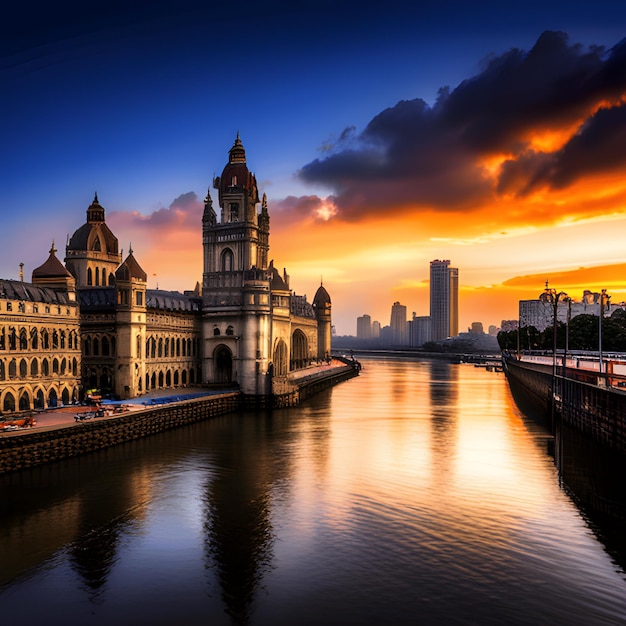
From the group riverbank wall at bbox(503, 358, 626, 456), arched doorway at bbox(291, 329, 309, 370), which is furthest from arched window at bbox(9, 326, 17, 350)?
arched doorway at bbox(291, 329, 309, 370)

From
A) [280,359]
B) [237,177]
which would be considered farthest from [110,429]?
[237,177]

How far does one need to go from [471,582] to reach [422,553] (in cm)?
368

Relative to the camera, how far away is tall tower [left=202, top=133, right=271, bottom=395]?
288 feet

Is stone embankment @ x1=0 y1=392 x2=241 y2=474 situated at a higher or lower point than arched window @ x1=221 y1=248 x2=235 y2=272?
lower

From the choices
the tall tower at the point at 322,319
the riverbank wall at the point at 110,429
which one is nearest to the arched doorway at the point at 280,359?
the riverbank wall at the point at 110,429

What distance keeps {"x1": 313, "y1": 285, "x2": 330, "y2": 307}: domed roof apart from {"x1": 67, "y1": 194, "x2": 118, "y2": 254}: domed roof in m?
99.3

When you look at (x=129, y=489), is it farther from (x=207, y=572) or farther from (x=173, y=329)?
(x=173, y=329)

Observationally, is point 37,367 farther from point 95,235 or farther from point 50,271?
point 95,235

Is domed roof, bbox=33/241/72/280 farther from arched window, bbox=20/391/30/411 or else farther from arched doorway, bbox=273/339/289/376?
arched doorway, bbox=273/339/289/376

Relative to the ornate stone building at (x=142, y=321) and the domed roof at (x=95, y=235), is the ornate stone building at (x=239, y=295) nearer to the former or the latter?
the ornate stone building at (x=142, y=321)

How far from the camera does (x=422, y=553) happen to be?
30.3 m

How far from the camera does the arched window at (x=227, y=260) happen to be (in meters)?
92.6

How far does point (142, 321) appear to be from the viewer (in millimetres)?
77562

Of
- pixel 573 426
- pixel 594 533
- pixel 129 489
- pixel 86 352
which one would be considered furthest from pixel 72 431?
pixel 573 426
